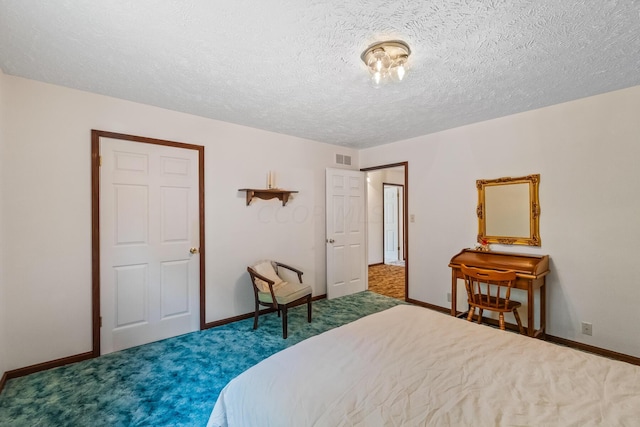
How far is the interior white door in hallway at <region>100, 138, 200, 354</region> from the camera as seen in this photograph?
2717 millimetres

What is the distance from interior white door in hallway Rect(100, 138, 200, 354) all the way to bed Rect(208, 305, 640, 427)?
206cm

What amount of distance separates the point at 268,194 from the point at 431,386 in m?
2.99

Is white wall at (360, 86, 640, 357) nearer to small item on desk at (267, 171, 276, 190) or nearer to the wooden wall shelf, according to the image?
the wooden wall shelf

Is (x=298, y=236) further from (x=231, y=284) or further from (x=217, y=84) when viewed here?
(x=217, y=84)

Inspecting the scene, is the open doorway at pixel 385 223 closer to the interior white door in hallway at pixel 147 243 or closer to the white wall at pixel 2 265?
the interior white door in hallway at pixel 147 243

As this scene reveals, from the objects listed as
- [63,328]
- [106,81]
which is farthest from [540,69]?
[63,328]

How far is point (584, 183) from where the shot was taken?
2.73 metres

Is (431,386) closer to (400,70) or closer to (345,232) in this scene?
(400,70)

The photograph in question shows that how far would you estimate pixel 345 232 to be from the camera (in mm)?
4547

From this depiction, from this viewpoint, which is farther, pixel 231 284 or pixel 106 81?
pixel 231 284

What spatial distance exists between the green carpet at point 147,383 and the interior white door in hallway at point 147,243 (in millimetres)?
246

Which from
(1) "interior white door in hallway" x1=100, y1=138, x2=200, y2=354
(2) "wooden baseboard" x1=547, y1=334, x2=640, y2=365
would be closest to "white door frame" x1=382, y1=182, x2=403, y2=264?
(2) "wooden baseboard" x1=547, y1=334, x2=640, y2=365

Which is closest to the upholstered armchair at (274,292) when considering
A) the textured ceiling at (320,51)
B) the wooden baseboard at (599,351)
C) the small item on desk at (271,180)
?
the small item on desk at (271,180)

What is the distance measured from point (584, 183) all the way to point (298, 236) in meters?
3.21
